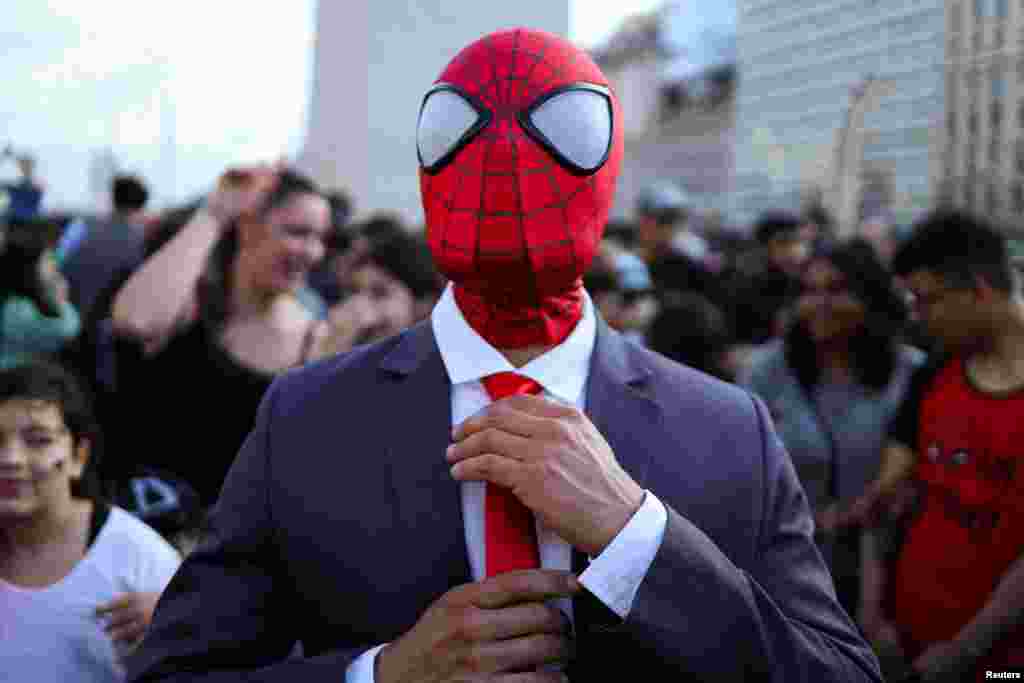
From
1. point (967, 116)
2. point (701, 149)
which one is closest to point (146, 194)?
point (967, 116)

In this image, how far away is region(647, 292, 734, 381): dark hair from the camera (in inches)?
149

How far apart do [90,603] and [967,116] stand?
3.31 m

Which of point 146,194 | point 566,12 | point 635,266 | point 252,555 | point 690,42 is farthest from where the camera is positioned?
point 690,42

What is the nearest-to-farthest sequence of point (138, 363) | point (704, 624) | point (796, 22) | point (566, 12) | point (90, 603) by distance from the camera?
point (704, 624) < point (90, 603) < point (138, 363) < point (566, 12) < point (796, 22)

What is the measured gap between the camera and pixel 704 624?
1.31 m

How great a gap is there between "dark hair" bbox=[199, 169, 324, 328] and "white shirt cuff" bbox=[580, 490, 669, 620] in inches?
83.9

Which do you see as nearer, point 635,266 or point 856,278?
point 856,278

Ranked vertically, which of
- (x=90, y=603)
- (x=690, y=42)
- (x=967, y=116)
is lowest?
(x=90, y=603)

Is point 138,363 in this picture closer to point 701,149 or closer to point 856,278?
point 856,278

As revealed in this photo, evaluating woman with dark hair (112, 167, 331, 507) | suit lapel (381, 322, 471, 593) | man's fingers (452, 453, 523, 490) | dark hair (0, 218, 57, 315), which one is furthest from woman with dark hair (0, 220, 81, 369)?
man's fingers (452, 453, 523, 490)

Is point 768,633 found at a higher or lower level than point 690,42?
lower

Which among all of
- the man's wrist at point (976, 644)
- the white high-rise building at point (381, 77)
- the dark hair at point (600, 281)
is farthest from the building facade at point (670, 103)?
the man's wrist at point (976, 644)

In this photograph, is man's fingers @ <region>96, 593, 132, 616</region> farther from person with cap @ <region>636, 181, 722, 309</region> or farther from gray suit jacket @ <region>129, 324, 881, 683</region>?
person with cap @ <region>636, 181, 722, 309</region>

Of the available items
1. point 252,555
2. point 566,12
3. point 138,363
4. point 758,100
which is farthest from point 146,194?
point 758,100
